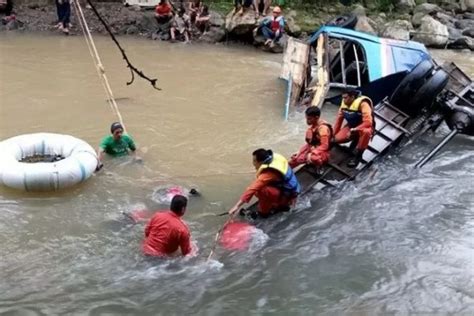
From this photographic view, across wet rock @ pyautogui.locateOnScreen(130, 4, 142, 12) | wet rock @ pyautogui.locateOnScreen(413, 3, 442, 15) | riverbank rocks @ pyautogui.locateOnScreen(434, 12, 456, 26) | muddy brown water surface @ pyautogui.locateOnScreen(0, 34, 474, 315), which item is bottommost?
muddy brown water surface @ pyautogui.locateOnScreen(0, 34, 474, 315)

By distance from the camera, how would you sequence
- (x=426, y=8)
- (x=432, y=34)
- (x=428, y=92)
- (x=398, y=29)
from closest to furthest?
(x=428, y=92), (x=432, y=34), (x=398, y=29), (x=426, y=8)

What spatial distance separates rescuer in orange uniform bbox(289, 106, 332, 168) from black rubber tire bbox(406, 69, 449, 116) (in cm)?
209

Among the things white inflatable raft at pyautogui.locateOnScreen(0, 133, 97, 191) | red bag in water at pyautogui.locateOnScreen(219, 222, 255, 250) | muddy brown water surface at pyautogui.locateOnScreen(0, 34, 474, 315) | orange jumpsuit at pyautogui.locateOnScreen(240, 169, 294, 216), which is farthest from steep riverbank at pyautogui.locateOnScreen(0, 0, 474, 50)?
red bag in water at pyautogui.locateOnScreen(219, 222, 255, 250)

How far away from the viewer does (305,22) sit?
1770 cm

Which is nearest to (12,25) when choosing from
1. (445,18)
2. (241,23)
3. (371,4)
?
(241,23)

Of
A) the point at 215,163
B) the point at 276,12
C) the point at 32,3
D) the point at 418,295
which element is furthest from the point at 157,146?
the point at 32,3

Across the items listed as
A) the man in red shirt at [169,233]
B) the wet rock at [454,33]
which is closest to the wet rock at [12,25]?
the man in red shirt at [169,233]

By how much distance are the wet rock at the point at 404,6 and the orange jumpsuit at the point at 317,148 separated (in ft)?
42.5

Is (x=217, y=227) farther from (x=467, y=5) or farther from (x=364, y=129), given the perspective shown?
(x=467, y=5)

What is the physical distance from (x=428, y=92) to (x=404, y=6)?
11.2 meters

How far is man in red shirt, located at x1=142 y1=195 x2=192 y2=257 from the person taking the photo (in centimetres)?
614

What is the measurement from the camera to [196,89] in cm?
1255

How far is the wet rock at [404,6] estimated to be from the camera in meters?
19.5

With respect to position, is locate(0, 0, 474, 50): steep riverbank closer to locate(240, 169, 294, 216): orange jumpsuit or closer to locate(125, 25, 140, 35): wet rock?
locate(125, 25, 140, 35): wet rock
